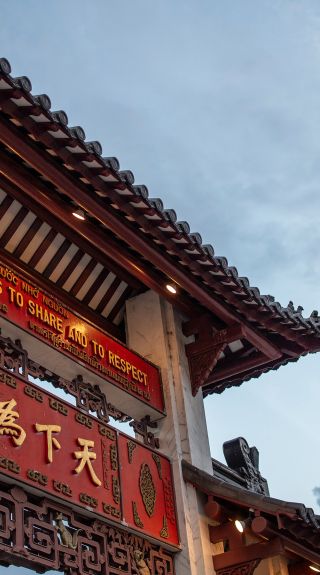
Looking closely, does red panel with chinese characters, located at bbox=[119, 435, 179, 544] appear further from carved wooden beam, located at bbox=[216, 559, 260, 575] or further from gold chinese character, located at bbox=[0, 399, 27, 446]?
gold chinese character, located at bbox=[0, 399, 27, 446]

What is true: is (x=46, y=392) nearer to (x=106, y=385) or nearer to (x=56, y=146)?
(x=106, y=385)

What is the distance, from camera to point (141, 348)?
1026 centimetres

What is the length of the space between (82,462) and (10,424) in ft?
3.00

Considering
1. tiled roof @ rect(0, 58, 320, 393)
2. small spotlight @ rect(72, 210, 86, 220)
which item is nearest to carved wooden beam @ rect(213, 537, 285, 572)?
tiled roof @ rect(0, 58, 320, 393)

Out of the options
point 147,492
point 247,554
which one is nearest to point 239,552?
point 247,554

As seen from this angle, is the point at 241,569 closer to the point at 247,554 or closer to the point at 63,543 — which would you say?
the point at 247,554

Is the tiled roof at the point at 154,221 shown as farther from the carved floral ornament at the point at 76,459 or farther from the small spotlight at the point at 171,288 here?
the carved floral ornament at the point at 76,459

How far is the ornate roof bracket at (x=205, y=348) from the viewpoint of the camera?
33.3 feet

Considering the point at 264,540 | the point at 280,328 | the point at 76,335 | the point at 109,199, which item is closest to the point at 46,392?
the point at 76,335

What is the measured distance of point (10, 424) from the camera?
7.52 meters

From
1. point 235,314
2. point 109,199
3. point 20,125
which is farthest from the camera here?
point 235,314

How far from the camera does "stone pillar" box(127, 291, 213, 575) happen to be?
8.98 metres

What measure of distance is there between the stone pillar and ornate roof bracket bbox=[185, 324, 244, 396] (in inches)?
3.4

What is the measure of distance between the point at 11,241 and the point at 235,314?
8.08ft
